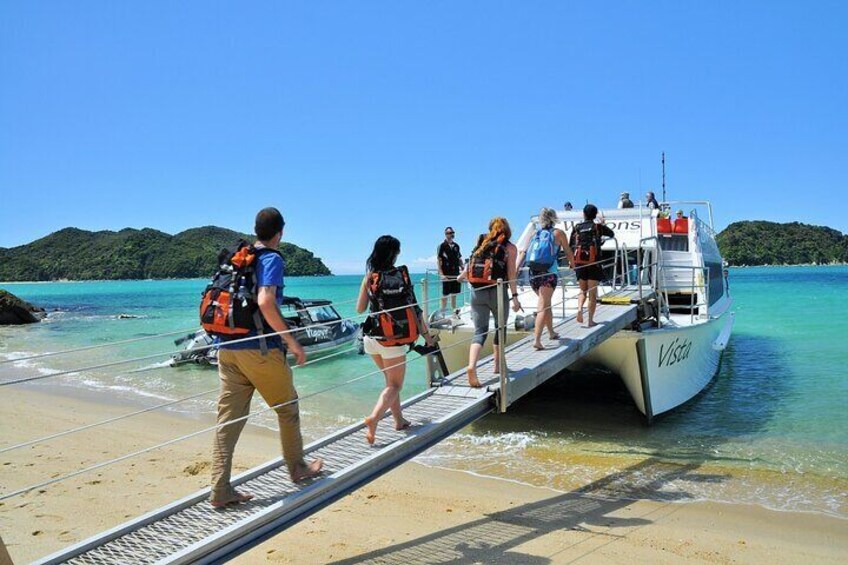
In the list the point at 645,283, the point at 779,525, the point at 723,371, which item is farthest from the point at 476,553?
the point at 723,371

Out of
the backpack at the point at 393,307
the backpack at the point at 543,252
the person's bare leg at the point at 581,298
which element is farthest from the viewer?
the person's bare leg at the point at 581,298

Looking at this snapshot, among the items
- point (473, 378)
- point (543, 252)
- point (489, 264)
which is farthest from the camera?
point (543, 252)

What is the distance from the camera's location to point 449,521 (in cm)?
559

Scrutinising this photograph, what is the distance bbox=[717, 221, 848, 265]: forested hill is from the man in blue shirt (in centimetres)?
15918

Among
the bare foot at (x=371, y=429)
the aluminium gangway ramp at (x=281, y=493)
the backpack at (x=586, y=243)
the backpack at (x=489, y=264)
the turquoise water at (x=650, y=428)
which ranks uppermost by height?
the backpack at (x=586, y=243)

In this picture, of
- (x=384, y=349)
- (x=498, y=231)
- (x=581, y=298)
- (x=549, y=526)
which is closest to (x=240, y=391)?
(x=384, y=349)

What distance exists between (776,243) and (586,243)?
172202 mm

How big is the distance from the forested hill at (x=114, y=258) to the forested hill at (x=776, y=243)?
123772mm

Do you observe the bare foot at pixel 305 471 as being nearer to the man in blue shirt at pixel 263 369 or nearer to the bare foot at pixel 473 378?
Result: the man in blue shirt at pixel 263 369

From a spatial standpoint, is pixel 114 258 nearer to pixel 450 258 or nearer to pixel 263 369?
pixel 450 258

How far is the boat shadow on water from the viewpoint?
188 inches

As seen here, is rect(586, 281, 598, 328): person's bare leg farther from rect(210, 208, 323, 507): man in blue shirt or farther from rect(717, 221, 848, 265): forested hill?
rect(717, 221, 848, 265): forested hill

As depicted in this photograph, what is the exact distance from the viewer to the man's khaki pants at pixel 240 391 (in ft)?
12.6

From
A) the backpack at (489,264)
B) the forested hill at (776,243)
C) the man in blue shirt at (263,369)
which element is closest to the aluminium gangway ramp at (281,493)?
the man in blue shirt at (263,369)
